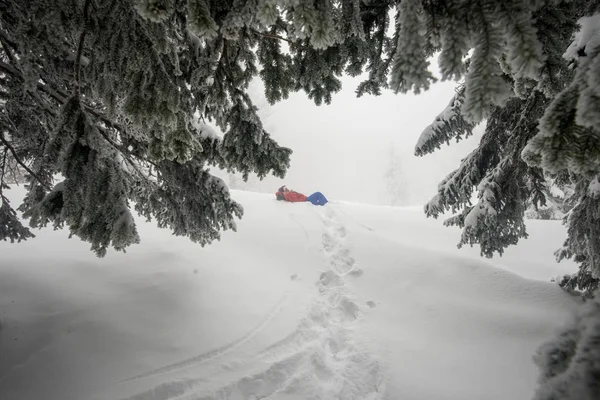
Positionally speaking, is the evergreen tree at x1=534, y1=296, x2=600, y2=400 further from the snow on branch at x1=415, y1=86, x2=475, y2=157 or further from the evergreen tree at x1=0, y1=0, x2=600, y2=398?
the snow on branch at x1=415, y1=86, x2=475, y2=157

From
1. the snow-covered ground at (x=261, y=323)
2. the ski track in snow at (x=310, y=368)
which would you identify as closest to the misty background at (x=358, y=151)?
the snow-covered ground at (x=261, y=323)

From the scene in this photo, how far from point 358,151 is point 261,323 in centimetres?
7407

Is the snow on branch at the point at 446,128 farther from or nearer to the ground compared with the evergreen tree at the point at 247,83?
farther from the ground

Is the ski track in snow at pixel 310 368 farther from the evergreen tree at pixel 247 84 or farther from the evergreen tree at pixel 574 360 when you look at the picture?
the evergreen tree at pixel 574 360

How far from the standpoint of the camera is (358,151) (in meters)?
75.6

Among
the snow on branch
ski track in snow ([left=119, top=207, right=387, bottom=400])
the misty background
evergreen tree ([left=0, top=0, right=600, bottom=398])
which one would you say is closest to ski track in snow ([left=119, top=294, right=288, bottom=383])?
ski track in snow ([left=119, top=207, right=387, bottom=400])

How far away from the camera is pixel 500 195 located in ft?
14.9

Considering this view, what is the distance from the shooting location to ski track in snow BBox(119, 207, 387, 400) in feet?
11.9

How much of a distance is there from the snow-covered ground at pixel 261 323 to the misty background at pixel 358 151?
2760 cm

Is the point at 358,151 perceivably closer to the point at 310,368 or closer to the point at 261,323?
the point at 261,323

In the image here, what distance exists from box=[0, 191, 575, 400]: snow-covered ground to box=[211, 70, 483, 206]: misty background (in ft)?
90.5

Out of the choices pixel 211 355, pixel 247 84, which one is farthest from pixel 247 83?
pixel 211 355

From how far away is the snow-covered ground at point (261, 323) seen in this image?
372 centimetres

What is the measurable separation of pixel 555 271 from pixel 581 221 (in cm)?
489
